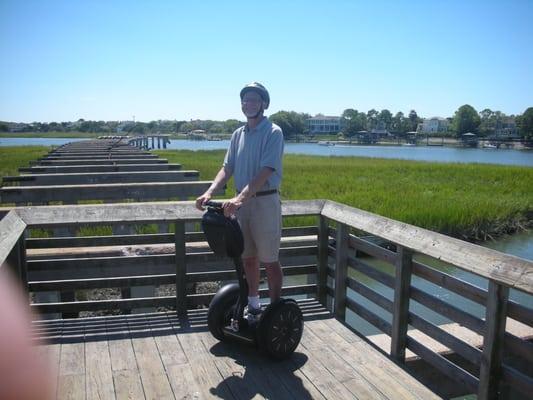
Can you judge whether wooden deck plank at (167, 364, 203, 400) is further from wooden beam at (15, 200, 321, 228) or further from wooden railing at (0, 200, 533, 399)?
wooden beam at (15, 200, 321, 228)

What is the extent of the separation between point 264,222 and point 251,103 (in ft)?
2.52

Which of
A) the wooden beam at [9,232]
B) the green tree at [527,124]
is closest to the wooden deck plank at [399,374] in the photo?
the wooden beam at [9,232]

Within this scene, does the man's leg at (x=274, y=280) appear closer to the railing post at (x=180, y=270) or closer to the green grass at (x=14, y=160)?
the railing post at (x=180, y=270)

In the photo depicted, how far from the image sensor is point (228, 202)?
3.03m

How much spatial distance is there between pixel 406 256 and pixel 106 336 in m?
2.24

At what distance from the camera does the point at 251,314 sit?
3.39 metres

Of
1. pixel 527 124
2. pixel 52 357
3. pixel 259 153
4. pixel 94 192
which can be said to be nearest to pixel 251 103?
pixel 259 153

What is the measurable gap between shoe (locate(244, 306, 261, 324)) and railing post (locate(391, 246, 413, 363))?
0.92 m

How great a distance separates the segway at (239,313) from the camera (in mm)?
3109

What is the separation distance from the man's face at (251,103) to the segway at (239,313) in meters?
0.61

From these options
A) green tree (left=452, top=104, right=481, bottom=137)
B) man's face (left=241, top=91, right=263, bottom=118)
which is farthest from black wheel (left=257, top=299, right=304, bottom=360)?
green tree (left=452, top=104, right=481, bottom=137)

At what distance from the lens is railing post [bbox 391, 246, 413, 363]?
3.29 m

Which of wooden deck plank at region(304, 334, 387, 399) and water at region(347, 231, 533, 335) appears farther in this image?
water at region(347, 231, 533, 335)

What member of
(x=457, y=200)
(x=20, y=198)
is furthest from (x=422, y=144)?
(x=20, y=198)
